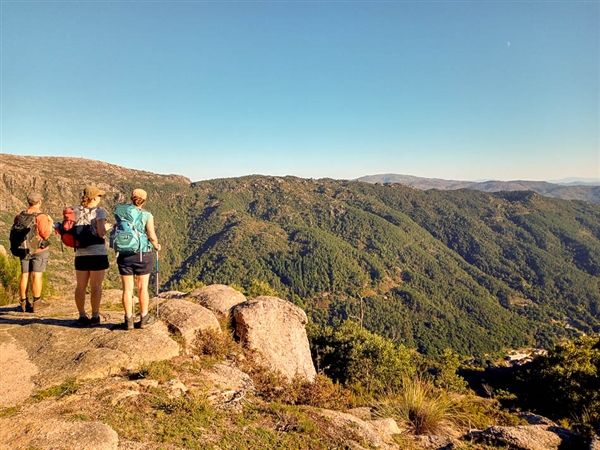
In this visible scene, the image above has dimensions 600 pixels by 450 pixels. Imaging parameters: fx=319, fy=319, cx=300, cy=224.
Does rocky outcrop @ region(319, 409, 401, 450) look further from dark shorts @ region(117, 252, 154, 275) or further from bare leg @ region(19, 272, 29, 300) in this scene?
bare leg @ region(19, 272, 29, 300)

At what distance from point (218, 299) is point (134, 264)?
4641 mm

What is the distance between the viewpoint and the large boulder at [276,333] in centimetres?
895

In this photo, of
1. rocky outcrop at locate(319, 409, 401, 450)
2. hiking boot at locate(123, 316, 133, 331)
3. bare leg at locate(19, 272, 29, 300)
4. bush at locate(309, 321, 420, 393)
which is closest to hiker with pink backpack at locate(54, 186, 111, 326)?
hiking boot at locate(123, 316, 133, 331)

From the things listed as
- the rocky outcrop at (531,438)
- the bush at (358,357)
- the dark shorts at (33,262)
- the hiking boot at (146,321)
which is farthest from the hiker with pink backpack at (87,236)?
the bush at (358,357)

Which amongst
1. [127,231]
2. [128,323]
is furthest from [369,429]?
[127,231]

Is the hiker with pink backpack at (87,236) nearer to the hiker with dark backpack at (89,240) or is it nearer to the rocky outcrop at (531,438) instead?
the hiker with dark backpack at (89,240)

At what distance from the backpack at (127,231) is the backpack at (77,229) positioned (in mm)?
774

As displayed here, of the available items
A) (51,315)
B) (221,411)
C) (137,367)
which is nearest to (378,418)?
(221,411)

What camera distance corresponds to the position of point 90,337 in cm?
668

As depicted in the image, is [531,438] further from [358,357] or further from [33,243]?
[358,357]

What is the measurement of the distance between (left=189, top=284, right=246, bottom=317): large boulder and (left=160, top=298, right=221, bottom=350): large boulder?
1.19m

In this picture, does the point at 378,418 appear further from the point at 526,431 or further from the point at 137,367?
the point at 137,367

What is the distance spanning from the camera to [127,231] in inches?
242

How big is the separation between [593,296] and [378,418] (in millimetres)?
265739
